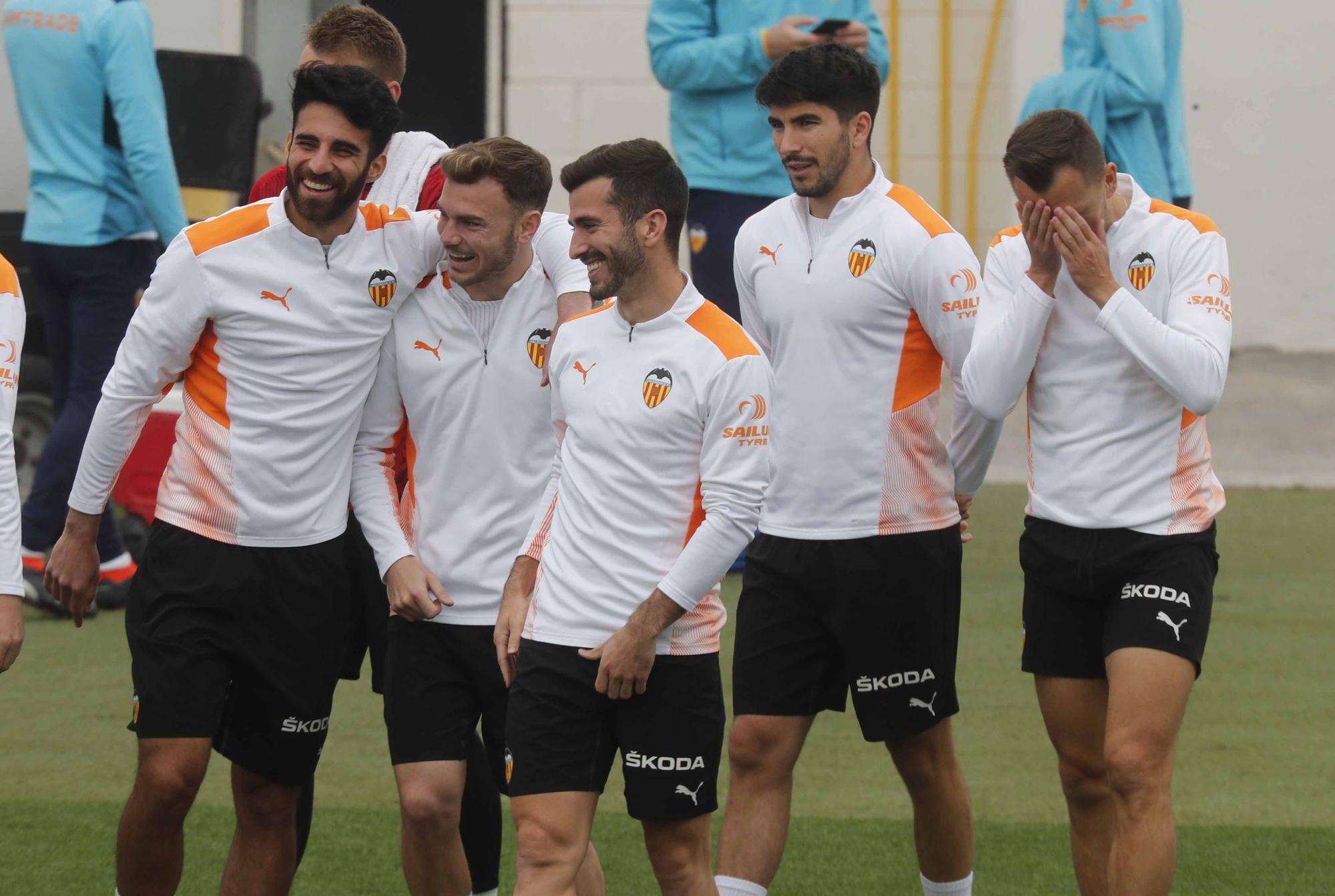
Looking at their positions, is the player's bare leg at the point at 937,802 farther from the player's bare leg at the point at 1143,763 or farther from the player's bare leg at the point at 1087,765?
the player's bare leg at the point at 1143,763

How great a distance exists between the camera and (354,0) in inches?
499

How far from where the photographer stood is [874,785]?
18.3 feet

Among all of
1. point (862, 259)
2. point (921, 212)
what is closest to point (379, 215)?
point (862, 259)

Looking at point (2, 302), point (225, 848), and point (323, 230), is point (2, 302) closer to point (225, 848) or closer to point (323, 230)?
point (323, 230)

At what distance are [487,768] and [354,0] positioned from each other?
906 cm

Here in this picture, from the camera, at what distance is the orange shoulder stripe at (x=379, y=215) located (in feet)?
13.6

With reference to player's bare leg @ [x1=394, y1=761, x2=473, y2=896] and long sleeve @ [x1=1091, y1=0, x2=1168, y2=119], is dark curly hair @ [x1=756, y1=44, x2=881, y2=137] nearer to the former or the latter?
player's bare leg @ [x1=394, y1=761, x2=473, y2=896]

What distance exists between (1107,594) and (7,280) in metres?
2.34

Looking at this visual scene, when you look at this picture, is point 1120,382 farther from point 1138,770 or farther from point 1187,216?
point 1138,770

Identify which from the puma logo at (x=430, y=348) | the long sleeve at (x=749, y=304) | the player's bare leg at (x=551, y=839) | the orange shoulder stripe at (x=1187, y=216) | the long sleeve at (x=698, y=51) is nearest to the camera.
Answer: the player's bare leg at (x=551, y=839)

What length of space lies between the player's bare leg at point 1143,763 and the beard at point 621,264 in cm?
130

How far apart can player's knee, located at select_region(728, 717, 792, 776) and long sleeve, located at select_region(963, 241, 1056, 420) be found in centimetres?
87

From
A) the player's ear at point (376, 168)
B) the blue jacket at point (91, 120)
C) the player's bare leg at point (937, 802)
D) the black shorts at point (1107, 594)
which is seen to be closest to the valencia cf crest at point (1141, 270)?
the black shorts at point (1107, 594)

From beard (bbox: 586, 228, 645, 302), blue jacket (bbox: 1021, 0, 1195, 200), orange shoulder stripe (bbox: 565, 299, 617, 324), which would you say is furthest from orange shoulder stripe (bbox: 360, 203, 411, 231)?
blue jacket (bbox: 1021, 0, 1195, 200)
